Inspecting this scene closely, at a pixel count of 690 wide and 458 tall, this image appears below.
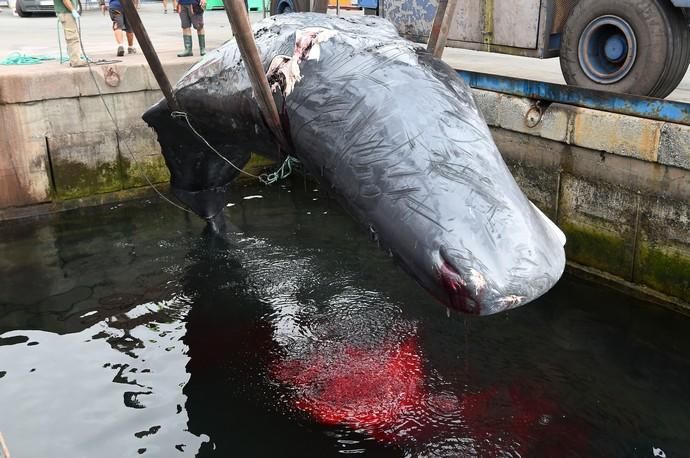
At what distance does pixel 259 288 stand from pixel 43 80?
4434mm

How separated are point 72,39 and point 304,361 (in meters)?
6.37

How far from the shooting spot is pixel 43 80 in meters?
9.57

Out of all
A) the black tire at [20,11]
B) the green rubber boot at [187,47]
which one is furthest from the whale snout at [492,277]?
the black tire at [20,11]

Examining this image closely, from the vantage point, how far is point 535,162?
8.38 meters

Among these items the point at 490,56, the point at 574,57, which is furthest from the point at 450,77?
the point at 490,56

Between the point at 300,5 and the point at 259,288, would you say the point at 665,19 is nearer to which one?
the point at 300,5

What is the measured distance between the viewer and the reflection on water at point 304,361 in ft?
17.7

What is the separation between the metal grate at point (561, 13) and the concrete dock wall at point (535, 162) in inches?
37.2

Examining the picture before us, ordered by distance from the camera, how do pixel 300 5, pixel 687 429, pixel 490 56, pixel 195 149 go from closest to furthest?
pixel 687 429, pixel 195 149, pixel 300 5, pixel 490 56

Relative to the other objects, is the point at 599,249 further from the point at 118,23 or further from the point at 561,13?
the point at 118,23

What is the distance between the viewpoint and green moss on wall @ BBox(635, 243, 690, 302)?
7070 millimetres

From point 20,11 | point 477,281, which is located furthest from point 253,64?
point 20,11

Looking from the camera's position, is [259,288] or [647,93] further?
[259,288]

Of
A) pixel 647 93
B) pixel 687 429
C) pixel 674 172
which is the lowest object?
pixel 687 429
